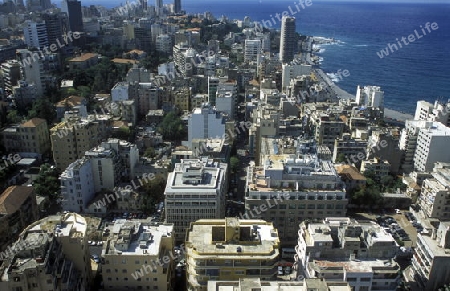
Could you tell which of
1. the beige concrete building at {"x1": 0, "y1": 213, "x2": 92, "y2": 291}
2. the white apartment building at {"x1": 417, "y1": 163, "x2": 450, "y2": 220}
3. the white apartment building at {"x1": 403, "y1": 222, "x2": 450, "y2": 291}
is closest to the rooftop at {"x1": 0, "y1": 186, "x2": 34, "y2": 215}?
the beige concrete building at {"x1": 0, "y1": 213, "x2": 92, "y2": 291}

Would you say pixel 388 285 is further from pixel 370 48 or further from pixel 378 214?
pixel 370 48

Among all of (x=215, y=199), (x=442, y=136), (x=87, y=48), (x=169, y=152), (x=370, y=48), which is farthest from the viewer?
(x=370, y=48)

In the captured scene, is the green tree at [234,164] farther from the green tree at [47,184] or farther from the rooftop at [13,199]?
the rooftop at [13,199]

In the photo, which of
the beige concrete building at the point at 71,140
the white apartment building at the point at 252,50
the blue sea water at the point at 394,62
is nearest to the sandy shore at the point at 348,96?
the blue sea water at the point at 394,62

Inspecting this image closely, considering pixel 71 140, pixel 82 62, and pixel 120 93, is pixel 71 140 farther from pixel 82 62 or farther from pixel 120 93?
pixel 82 62

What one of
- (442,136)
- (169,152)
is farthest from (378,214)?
(169,152)

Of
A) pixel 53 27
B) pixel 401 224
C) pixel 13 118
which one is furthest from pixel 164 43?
pixel 401 224

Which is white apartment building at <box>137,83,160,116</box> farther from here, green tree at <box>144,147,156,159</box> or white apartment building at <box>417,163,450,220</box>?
white apartment building at <box>417,163,450,220</box>
